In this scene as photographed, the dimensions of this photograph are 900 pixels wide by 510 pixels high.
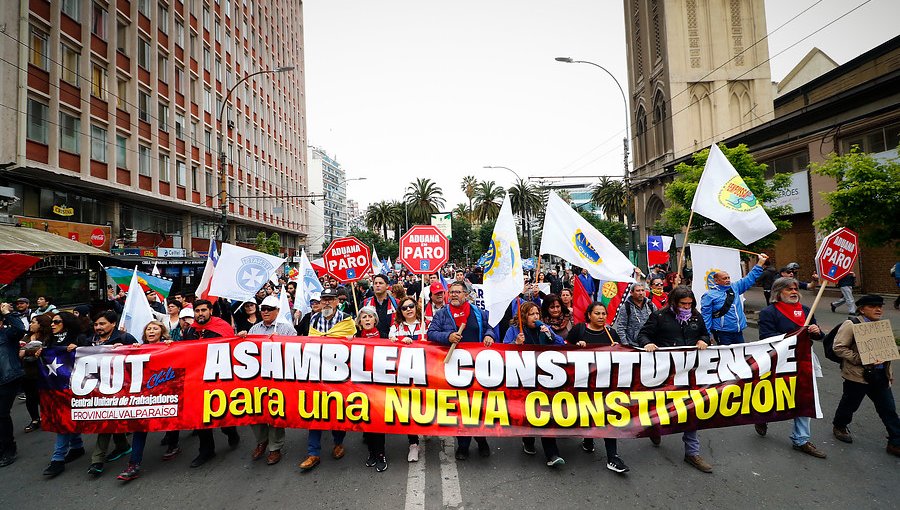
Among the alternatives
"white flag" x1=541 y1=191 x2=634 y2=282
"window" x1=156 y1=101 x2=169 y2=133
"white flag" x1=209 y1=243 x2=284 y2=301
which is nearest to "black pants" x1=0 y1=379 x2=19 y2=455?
"white flag" x1=209 y1=243 x2=284 y2=301

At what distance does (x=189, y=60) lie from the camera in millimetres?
30156

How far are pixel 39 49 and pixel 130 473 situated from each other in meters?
22.1

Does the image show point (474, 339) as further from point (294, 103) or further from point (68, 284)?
point (294, 103)

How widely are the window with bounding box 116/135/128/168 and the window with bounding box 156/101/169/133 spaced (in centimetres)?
362

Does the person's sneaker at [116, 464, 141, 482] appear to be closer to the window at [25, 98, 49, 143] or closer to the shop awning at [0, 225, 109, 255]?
the shop awning at [0, 225, 109, 255]

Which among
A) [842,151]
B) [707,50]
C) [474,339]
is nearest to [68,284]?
[474,339]

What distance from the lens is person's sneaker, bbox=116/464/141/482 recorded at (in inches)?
172

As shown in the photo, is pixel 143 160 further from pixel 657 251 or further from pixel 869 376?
pixel 869 376

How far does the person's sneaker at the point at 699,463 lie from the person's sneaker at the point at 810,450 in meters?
1.10

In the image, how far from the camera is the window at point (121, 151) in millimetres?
22844

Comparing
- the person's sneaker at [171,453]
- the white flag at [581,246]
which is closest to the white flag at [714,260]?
the white flag at [581,246]

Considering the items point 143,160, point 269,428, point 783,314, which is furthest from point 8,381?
point 143,160

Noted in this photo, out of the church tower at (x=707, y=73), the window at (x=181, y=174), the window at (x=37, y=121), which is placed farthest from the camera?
the church tower at (x=707, y=73)

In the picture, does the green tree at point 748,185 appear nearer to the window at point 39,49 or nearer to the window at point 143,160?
the window at point 39,49
